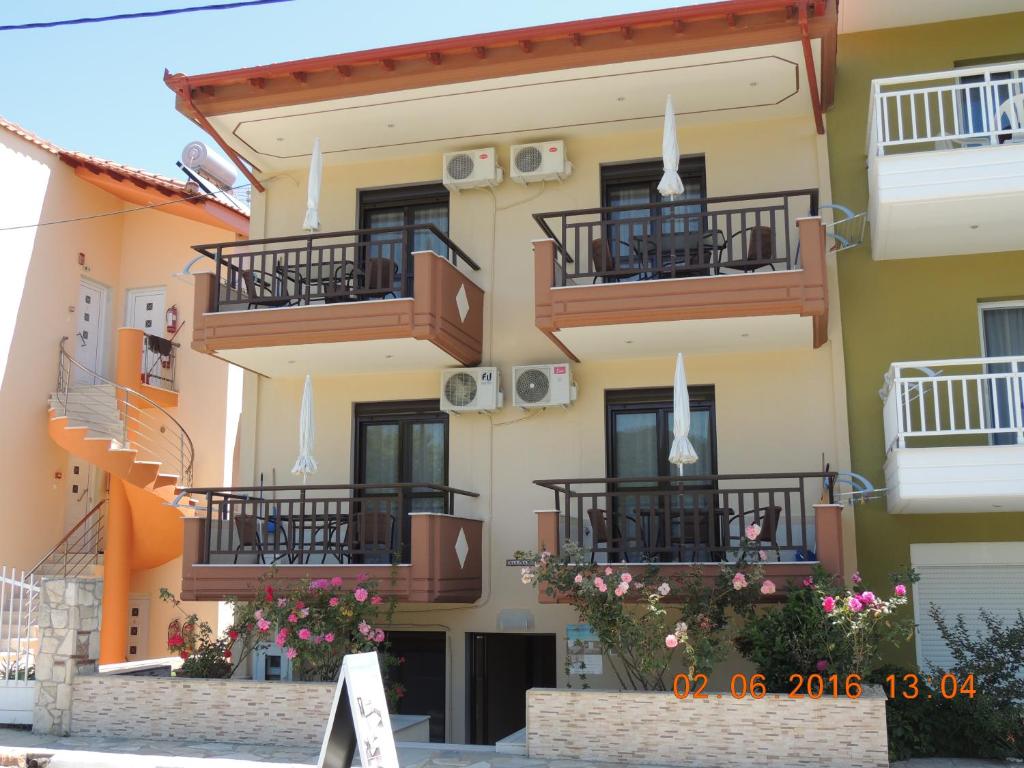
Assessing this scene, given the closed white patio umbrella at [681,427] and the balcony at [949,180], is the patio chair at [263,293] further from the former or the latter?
the balcony at [949,180]

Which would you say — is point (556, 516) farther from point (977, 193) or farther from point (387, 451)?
point (977, 193)

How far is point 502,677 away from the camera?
1388 cm

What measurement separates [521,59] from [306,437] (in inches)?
209

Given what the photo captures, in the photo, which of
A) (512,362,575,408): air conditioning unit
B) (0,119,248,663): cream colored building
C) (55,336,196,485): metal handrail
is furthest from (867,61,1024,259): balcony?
(55,336,196,485): metal handrail

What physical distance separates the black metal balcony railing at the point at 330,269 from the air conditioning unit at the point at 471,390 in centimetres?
125

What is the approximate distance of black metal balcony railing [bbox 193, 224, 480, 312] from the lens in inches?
516

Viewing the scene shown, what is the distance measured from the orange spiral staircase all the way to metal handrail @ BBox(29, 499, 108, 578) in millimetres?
193

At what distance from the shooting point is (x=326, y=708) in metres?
11.1

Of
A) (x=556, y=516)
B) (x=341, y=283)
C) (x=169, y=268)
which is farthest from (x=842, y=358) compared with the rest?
(x=169, y=268)

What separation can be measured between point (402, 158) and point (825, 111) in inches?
226

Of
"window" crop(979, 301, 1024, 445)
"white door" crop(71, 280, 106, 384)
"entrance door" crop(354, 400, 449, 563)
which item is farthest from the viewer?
"white door" crop(71, 280, 106, 384)

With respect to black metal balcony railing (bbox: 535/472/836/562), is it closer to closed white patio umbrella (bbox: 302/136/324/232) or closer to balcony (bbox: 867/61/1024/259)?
Answer: balcony (bbox: 867/61/1024/259)

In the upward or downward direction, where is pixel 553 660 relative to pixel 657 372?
downward

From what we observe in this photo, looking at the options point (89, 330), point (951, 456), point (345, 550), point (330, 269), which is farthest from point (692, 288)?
point (89, 330)
